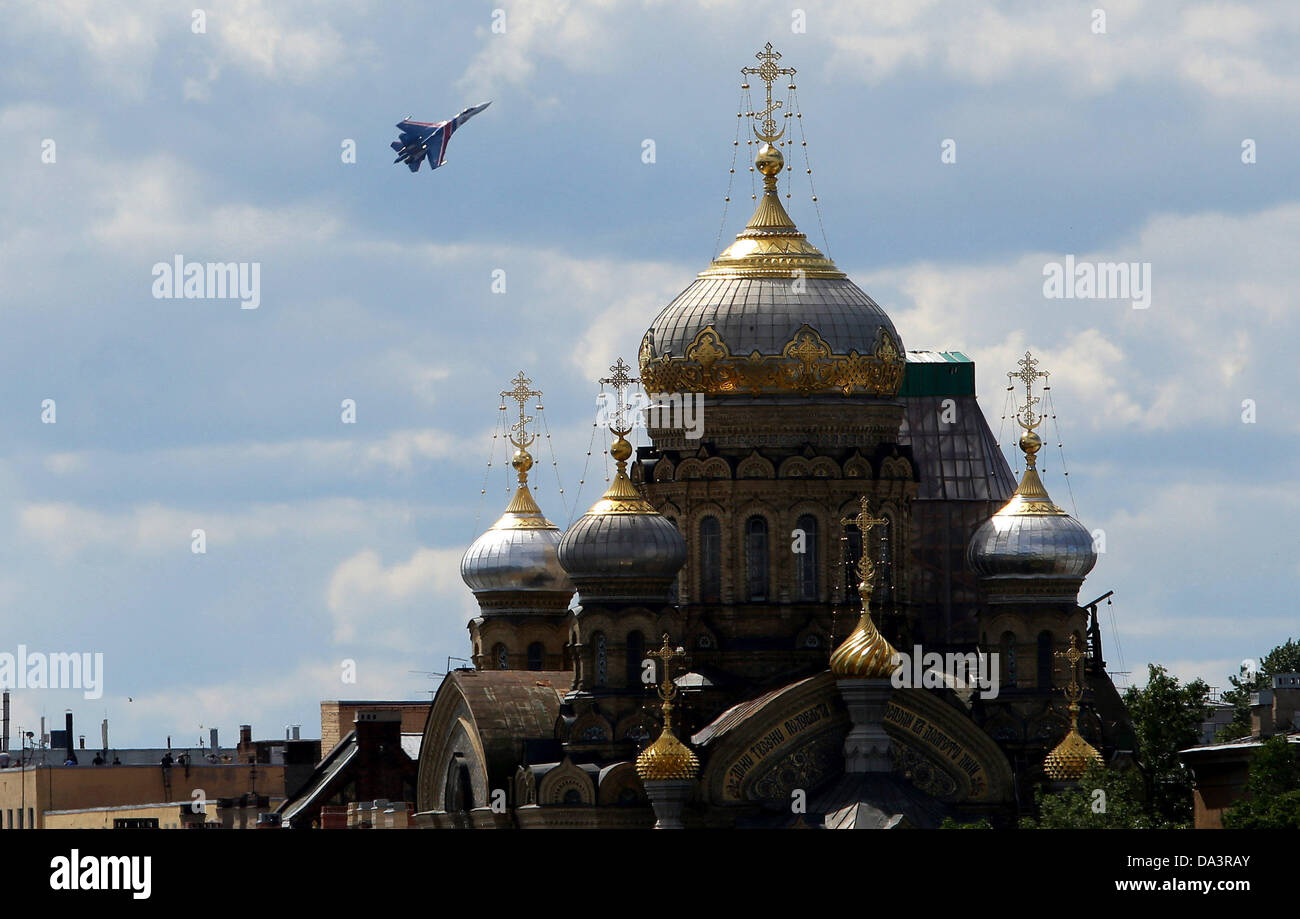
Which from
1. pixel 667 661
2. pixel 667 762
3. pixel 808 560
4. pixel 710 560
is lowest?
pixel 667 762

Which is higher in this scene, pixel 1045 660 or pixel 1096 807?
pixel 1045 660

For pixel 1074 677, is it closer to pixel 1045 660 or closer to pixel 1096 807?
pixel 1045 660

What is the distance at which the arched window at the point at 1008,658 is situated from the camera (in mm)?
72062

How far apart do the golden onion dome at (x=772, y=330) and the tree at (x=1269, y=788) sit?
13.5 meters

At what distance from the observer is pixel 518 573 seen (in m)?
79.2

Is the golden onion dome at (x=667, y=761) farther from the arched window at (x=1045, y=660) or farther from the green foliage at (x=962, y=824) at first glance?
the arched window at (x=1045, y=660)

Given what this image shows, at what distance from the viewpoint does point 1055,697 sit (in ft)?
234

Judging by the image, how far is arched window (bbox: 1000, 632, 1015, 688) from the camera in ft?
236

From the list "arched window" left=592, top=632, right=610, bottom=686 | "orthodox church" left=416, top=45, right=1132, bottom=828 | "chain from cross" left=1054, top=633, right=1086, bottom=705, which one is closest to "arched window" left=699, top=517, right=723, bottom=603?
"orthodox church" left=416, top=45, right=1132, bottom=828

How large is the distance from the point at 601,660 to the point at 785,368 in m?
6.56

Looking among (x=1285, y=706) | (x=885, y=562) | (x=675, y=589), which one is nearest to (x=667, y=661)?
(x=675, y=589)

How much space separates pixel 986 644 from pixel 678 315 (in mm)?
8252
